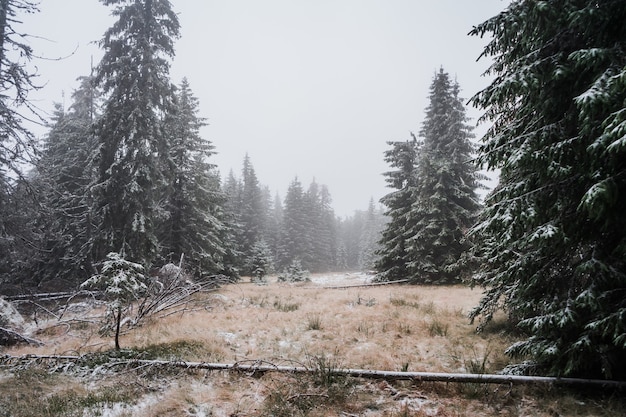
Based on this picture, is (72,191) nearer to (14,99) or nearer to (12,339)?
(14,99)

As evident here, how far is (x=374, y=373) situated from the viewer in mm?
5660

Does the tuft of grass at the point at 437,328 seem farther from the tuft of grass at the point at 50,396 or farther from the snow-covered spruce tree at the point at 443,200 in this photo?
the snow-covered spruce tree at the point at 443,200

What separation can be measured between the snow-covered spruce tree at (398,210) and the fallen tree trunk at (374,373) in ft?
49.9

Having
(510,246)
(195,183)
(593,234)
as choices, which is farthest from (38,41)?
(593,234)

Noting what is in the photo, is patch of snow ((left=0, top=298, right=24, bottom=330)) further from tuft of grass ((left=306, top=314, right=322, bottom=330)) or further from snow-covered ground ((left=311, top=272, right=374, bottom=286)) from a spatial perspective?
snow-covered ground ((left=311, top=272, right=374, bottom=286))

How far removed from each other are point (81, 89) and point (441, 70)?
1079 inches

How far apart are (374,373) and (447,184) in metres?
16.6

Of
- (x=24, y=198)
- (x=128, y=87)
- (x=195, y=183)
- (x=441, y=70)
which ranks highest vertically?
(x=441, y=70)

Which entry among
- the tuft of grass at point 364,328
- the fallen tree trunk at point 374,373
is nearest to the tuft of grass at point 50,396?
the fallen tree trunk at point 374,373

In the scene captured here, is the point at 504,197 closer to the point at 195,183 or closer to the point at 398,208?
the point at 398,208

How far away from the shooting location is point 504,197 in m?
5.77

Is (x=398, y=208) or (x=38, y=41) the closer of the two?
(x=38, y=41)

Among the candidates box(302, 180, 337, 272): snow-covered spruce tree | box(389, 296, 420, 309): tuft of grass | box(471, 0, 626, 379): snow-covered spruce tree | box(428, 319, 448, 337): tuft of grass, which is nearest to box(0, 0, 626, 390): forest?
box(471, 0, 626, 379): snow-covered spruce tree

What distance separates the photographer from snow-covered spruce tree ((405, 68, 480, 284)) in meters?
18.8
